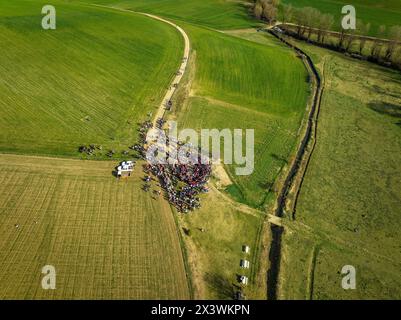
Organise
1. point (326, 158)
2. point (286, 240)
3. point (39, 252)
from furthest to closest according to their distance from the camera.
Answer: point (326, 158) < point (286, 240) < point (39, 252)

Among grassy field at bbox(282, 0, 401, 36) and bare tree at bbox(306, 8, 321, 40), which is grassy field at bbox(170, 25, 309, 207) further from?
grassy field at bbox(282, 0, 401, 36)

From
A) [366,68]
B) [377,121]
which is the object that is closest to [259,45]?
[366,68]

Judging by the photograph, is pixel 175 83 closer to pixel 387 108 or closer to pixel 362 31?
pixel 387 108

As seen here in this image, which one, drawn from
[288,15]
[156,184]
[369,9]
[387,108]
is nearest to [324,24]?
[288,15]

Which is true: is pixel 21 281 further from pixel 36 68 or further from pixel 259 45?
pixel 259 45

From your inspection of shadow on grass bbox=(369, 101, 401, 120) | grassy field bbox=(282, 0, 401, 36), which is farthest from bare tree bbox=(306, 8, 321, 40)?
shadow on grass bbox=(369, 101, 401, 120)

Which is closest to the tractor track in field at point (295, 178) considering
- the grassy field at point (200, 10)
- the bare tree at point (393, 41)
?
the bare tree at point (393, 41)
